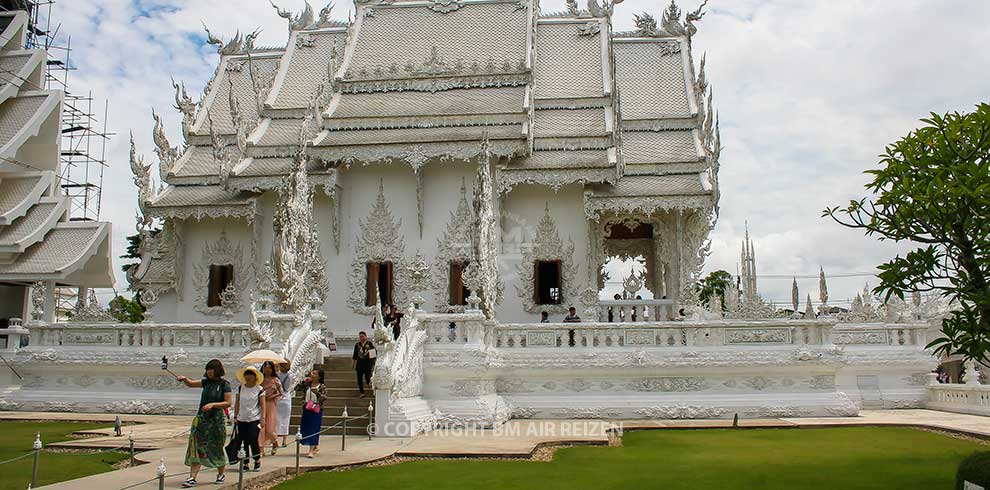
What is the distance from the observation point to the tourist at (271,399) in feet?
29.9

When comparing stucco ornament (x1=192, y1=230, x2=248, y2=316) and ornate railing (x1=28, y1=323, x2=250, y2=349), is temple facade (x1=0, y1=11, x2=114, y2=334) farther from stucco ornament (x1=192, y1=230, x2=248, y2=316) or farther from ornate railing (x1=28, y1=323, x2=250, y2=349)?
stucco ornament (x1=192, y1=230, x2=248, y2=316)

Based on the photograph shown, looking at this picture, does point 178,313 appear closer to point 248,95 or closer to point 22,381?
point 22,381

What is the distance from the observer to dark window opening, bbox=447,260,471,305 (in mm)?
16953

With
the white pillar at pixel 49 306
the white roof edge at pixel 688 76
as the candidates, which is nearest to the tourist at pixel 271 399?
the white pillar at pixel 49 306

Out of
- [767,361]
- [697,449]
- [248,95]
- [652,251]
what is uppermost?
[248,95]

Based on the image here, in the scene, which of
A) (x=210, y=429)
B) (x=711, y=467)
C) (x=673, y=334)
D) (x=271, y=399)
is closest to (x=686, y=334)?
(x=673, y=334)

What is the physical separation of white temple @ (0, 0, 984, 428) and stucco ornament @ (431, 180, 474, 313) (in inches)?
2.2

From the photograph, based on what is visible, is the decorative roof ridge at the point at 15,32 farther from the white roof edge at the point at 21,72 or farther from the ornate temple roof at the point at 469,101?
the ornate temple roof at the point at 469,101

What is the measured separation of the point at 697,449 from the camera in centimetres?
990

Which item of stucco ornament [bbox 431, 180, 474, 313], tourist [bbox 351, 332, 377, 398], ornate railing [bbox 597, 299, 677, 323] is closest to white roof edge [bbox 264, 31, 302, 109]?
stucco ornament [bbox 431, 180, 474, 313]

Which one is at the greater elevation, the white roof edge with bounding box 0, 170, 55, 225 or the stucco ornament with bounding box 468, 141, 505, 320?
the white roof edge with bounding box 0, 170, 55, 225

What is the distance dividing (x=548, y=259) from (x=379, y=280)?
138 inches

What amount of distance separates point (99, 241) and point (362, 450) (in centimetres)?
1232

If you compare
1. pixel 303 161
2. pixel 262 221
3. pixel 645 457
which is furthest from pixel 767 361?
pixel 262 221
